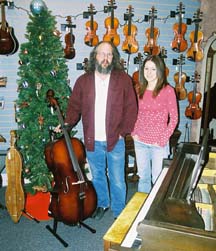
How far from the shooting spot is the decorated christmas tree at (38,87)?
323 centimetres

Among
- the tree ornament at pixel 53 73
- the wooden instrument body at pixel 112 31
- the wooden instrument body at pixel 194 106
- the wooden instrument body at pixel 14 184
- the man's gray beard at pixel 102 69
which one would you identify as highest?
the wooden instrument body at pixel 112 31

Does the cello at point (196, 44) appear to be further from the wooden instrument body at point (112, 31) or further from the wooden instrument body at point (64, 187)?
the wooden instrument body at point (64, 187)

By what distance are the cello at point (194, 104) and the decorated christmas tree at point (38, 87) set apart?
75.5 inches

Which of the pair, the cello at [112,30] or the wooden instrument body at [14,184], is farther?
the cello at [112,30]

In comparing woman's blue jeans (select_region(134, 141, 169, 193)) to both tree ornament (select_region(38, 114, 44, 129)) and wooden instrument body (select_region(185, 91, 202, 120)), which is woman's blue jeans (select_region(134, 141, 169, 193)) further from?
wooden instrument body (select_region(185, 91, 202, 120))

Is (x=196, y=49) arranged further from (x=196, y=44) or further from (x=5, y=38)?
(x=5, y=38)

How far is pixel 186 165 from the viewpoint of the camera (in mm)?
1726

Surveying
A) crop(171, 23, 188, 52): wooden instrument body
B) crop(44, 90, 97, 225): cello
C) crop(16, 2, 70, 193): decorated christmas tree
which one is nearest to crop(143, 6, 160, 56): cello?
crop(171, 23, 188, 52): wooden instrument body

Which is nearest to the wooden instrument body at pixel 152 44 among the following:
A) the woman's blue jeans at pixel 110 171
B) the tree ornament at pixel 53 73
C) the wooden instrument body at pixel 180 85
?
the wooden instrument body at pixel 180 85

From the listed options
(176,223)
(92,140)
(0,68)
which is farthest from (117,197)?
(0,68)

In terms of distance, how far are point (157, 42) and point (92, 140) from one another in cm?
228

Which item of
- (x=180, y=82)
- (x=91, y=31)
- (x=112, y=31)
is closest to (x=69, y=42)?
(x=91, y=31)

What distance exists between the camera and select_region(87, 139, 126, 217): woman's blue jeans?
9.41ft

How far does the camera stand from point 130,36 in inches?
156
